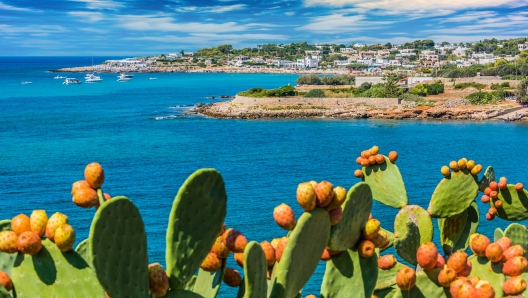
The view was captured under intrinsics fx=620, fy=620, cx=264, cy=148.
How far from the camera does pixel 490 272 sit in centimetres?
299

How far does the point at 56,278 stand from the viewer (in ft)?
7.51

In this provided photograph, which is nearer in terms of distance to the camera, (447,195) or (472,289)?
(472,289)

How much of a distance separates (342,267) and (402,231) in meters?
1.48

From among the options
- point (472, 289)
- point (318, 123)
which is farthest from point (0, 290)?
point (318, 123)

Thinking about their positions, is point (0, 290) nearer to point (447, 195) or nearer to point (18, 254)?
point (18, 254)

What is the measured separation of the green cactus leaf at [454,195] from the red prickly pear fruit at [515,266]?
221 centimetres

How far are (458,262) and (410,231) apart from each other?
113 centimetres

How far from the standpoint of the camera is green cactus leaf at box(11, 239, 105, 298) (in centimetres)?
225

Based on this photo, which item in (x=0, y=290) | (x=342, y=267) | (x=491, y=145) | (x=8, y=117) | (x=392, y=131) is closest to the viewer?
(x=0, y=290)

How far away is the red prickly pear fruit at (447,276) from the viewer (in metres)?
2.82

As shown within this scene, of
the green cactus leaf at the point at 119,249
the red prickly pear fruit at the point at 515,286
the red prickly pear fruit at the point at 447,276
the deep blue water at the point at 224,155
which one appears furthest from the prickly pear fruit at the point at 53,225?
the deep blue water at the point at 224,155

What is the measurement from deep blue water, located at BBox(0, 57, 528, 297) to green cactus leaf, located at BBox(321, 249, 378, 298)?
419 inches

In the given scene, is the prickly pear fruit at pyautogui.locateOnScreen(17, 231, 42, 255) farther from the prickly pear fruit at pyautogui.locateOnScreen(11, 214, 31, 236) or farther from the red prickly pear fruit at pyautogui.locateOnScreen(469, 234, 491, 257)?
the red prickly pear fruit at pyautogui.locateOnScreen(469, 234, 491, 257)

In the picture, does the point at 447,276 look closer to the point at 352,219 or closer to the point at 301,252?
the point at 352,219
